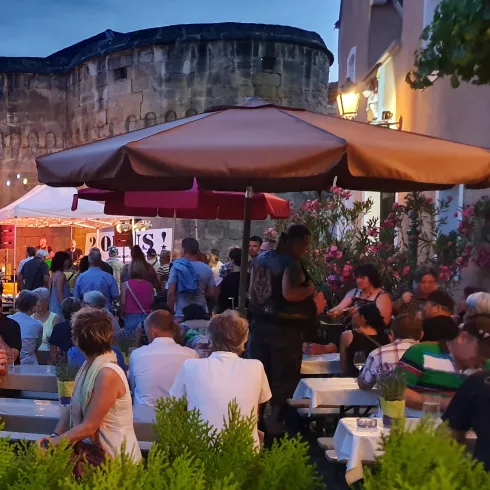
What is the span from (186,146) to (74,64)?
25430 mm

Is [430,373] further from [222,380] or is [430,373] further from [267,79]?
[267,79]

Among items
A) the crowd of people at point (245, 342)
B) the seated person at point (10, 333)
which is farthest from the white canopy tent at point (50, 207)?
the seated person at point (10, 333)

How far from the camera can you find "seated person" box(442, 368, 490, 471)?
146 inches

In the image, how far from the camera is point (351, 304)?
25.0 feet

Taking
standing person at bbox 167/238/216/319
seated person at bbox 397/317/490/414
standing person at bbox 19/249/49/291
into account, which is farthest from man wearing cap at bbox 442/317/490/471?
standing person at bbox 19/249/49/291

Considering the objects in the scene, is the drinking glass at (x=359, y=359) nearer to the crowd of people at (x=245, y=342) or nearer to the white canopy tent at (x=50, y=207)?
the crowd of people at (x=245, y=342)

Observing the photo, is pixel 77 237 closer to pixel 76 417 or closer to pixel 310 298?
pixel 310 298

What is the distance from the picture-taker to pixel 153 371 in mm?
5250

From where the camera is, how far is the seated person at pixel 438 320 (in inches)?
213

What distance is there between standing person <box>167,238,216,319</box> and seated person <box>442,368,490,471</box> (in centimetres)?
554

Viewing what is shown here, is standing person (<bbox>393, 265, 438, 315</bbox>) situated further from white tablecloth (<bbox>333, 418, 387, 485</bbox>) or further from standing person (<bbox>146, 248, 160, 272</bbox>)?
standing person (<bbox>146, 248, 160, 272</bbox>)

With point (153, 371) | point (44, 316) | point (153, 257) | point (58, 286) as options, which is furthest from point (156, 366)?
point (153, 257)

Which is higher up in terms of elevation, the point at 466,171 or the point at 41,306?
the point at 466,171

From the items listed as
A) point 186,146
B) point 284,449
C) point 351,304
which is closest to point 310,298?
point 351,304
